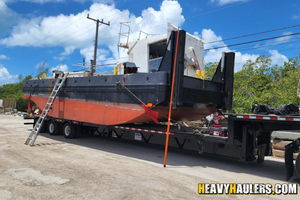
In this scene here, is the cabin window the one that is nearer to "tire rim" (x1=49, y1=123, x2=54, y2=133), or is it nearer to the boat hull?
the boat hull

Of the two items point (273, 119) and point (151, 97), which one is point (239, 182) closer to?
point (273, 119)

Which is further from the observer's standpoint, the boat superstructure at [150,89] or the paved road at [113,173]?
the boat superstructure at [150,89]

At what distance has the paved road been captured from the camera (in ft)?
13.5

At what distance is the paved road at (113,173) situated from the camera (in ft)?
13.5

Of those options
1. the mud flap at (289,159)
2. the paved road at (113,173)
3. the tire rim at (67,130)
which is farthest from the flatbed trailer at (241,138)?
the tire rim at (67,130)

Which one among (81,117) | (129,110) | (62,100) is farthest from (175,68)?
(62,100)

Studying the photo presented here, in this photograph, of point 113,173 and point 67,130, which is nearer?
point 113,173

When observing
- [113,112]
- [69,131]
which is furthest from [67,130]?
[113,112]

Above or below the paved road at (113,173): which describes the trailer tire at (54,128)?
above

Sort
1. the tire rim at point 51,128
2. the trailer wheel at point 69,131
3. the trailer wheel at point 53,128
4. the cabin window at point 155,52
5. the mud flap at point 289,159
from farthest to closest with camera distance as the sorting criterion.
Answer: the tire rim at point 51,128 < the trailer wheel at point 53,128 < the trailer wheel at point 69,131 < the cabin window at point 155,52 < the mud flap at point 289,159

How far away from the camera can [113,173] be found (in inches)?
209

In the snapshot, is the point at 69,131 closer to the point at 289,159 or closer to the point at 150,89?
the point at 150,89

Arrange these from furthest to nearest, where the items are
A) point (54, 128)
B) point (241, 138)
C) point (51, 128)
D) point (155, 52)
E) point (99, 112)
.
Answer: point (51, 128) < point (54, 128) < point (155, 52) < point (99, 112) < point (241, 138)

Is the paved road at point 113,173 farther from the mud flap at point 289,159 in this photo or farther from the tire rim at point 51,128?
the tire rim at point 51,128
